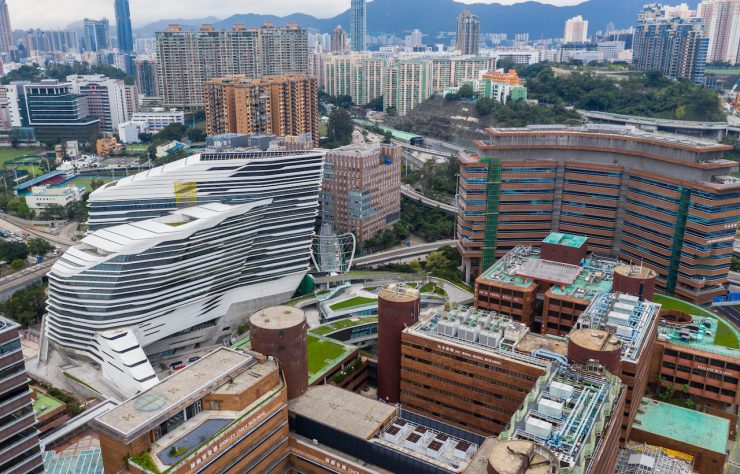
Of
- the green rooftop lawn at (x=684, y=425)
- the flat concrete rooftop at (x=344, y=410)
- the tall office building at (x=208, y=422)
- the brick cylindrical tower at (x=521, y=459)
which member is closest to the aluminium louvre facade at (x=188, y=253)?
the tall office building at (x=208, y=422)

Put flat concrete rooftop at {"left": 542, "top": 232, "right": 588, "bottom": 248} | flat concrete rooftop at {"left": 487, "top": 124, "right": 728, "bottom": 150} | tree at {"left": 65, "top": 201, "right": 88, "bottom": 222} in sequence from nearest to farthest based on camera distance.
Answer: flat concrete rooftop at {"left": 542, "top": 232, "right": 588, "bottom": 248} → flat concrete rooftop at {"left": 487, "top": 124, "right": 728, "bottom": 150} → tree at {"left": 65, "top": 201, "right": 88, "bottom": 222}

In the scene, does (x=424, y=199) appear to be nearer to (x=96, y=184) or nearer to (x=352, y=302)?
(x=352, y=302)

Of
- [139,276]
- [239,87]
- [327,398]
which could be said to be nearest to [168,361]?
[139,276]

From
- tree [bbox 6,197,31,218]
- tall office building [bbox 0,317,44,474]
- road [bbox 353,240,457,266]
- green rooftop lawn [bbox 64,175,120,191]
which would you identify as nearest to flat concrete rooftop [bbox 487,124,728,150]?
road [bbox 353,240,457,266]

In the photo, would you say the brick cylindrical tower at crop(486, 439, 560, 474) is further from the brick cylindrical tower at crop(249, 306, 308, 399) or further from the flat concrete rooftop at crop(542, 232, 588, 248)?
the flat concrete rooftop at crop(542, 232, 588, 248)

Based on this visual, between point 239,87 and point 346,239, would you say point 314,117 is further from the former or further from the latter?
point 346,239

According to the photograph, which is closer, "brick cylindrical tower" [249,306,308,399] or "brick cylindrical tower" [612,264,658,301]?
"brick cylindrical tower" [249,306,308,399]

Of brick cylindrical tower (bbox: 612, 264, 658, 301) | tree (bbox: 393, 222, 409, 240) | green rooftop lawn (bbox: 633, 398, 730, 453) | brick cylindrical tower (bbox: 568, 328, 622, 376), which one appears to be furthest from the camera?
tree (bbox: 393, 222, 409, 240)

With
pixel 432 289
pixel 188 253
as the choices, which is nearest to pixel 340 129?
pixel 432 289
